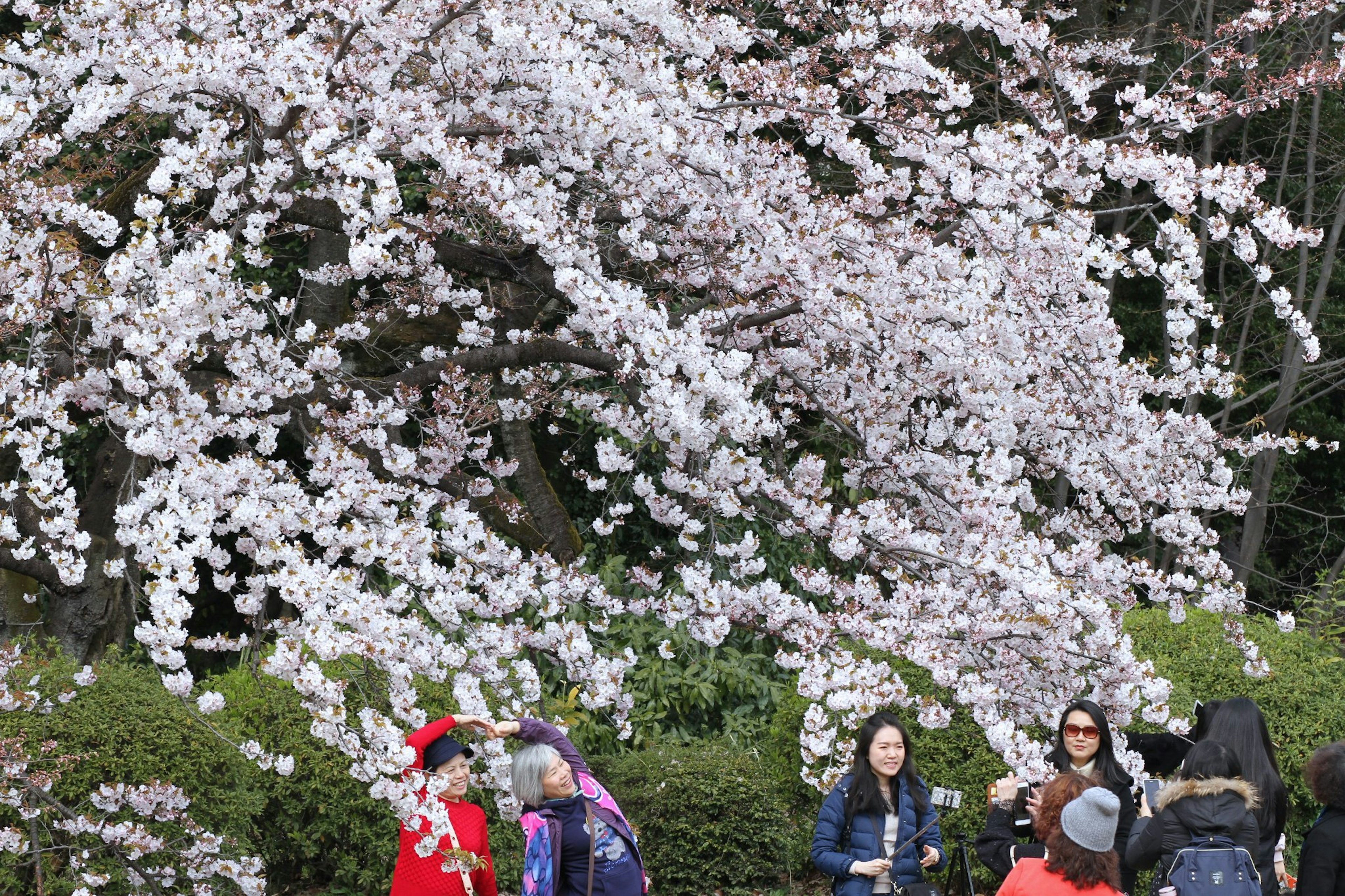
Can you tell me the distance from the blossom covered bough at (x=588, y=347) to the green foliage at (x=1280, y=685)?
0.75m

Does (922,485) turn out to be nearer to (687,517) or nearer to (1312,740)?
(687,517)

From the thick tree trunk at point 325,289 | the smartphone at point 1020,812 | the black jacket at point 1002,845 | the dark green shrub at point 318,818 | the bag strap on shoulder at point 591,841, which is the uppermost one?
the thick tree trunk at point 325,289

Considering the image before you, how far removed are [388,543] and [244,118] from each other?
5.97 ft

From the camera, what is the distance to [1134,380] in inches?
218

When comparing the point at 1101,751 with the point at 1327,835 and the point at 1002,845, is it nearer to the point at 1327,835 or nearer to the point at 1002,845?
the point at 1002,845

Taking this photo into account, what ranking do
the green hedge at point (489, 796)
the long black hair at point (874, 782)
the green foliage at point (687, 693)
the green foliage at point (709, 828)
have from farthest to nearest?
the green foliage at point (687, 693), the green foliage at point (709, 828), the green hedge at point (489, 796), the long black hair at point (874, 782)

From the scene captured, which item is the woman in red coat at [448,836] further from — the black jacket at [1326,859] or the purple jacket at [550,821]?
the black jacket at [1326,859]

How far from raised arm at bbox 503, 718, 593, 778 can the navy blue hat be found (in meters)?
0.27

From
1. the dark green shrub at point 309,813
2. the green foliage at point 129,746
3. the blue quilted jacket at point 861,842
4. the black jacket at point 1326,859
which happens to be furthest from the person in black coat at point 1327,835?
the green foliage at point 129,746

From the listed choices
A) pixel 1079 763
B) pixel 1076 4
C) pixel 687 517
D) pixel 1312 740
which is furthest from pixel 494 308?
pixel 1076 4

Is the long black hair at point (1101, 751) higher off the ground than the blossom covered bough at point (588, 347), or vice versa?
the blossom covered bough at point (588, 347)

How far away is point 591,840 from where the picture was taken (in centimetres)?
Result: 317

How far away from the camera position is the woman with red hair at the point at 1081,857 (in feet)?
9.14

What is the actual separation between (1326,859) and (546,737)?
83.7 inches
